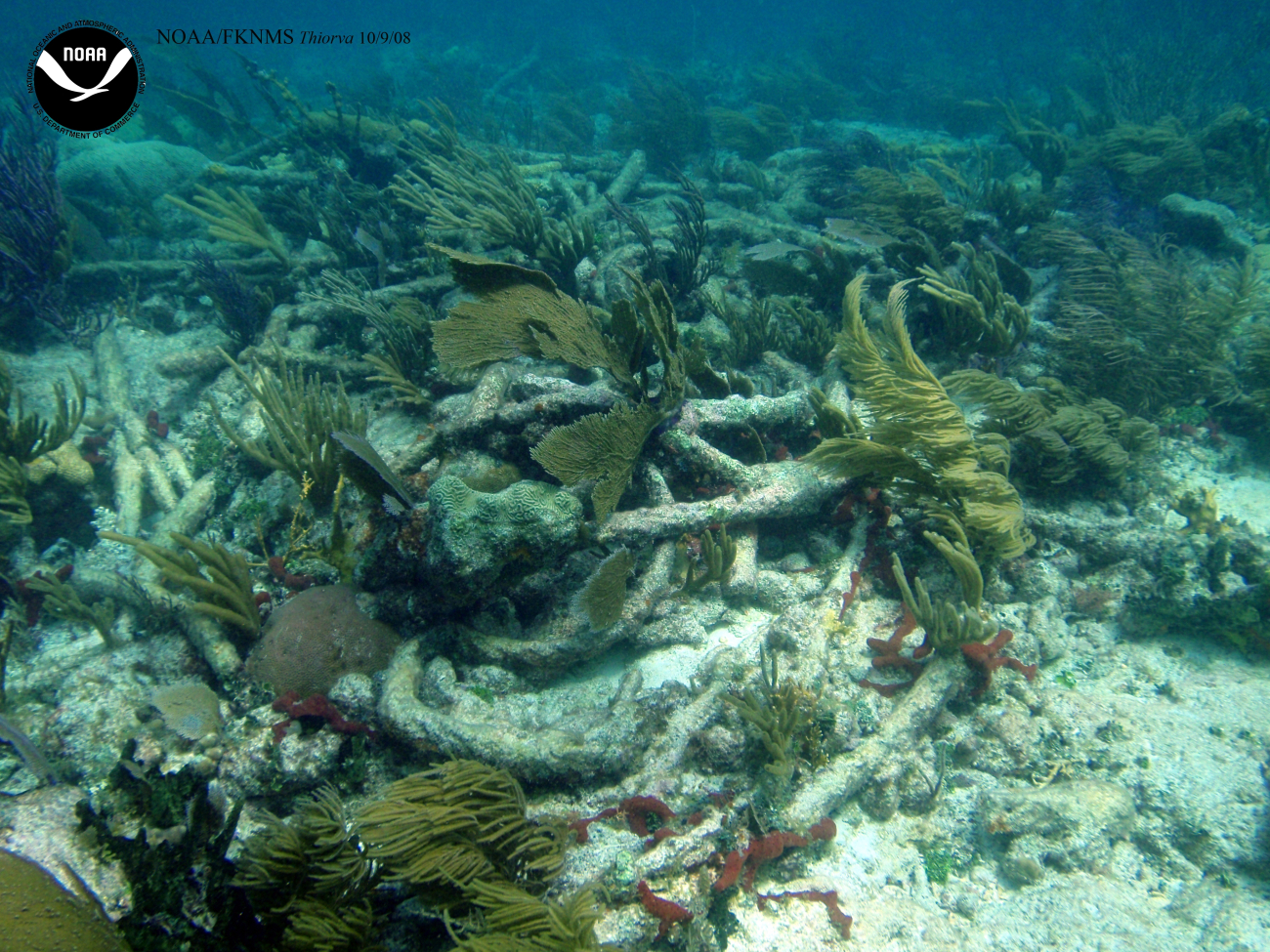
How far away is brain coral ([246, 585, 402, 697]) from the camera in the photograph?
340 centimetres

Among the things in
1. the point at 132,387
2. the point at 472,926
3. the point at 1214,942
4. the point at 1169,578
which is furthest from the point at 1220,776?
the point at 132,387

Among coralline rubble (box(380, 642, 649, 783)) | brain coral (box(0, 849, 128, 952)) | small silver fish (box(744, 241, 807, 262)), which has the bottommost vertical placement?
coralline rubble (box(380, 642, 649, 783))

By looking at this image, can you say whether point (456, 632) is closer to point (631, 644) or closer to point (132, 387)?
point (631, 644)

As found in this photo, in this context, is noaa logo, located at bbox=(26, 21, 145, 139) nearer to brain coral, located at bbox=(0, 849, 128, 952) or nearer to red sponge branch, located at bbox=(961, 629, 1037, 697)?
brain coral, located at bbox=(0, 849, 128, 952)

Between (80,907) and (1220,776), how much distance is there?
5.52 metres

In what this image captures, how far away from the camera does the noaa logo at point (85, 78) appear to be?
5215 millimetres

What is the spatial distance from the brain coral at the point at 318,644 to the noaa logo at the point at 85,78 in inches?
222

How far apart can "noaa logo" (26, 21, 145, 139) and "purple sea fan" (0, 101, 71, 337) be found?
169 centimetres

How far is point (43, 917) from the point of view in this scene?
1896 mm

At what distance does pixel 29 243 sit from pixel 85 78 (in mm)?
2373

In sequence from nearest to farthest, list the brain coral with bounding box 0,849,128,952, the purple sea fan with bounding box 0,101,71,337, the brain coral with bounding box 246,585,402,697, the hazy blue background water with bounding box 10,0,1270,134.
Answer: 1. the brain coral with bounding box 0,849,128,952
2. the brain coral with bounding box 246,585,402,697
3. the purple sea fan with bounding box 0,101,71,337
4. the hazy blue background water with bounding box 10,0,1270,134

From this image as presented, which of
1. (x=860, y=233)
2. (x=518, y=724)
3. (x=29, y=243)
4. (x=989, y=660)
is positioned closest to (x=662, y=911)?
(x=518, y=724)

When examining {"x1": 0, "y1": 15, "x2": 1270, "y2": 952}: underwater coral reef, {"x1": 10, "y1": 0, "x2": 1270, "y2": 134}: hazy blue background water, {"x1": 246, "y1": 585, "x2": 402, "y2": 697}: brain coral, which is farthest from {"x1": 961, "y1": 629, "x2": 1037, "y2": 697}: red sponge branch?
{"x1": 10, "y1": 0, "x2": 1270, "y2": 134}: hazy blue background water

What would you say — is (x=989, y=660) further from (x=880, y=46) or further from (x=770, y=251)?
(x=880, y=46)
